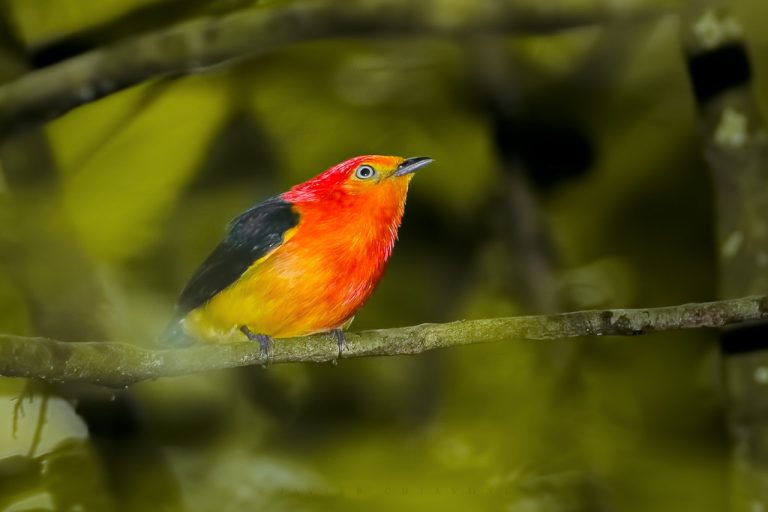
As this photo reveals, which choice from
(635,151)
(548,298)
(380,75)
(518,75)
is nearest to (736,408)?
(548,298)

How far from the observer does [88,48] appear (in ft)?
6.67

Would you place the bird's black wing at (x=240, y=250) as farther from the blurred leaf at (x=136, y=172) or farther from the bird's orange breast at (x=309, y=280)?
the blurred leaf at (x=136, y=172)

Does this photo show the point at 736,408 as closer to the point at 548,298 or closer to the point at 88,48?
the point at 548,298

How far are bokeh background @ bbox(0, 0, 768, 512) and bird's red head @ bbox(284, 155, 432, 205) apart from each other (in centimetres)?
30

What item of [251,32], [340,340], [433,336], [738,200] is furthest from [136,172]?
[738,200]

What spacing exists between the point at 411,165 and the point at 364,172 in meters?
0.10

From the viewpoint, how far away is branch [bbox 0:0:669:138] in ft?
6.40

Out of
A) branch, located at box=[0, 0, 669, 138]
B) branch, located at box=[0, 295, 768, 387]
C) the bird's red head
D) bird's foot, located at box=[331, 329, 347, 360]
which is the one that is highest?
branch, located at box=[0, 0, 669, 138]

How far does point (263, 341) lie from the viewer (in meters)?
1.52

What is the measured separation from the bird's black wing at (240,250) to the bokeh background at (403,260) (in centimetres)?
20

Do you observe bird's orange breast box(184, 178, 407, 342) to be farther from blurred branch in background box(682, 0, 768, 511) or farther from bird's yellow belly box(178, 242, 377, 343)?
blurred branch in background box(682, 0, 768, 511)

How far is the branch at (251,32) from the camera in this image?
6.40 feet

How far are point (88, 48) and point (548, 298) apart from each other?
1323 millimetres

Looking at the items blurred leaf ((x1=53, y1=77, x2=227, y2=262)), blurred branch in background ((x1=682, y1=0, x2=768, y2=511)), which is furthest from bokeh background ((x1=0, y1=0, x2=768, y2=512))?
blurred branch in background ((x1=682, y1=0, x2=768, y2=511))
